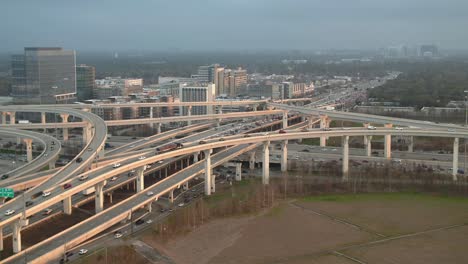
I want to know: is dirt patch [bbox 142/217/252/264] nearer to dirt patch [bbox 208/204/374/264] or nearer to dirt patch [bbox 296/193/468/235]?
dirt patch [bbox 208/204/374/264]

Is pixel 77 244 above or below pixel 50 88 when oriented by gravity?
below

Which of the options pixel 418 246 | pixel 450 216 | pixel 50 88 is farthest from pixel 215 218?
pixel 50 88

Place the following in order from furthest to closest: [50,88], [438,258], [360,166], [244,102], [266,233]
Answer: [50,88], [244,102], [360,166], [266,233], [438,258]

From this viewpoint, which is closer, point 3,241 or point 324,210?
point 3,241

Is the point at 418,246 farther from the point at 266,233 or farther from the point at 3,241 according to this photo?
the point at 3,241

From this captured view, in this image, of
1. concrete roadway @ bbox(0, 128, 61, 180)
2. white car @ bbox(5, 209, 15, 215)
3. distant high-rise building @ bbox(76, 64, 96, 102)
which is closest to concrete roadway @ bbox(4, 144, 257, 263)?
white car @ bbox(5, 209, 15, 215)

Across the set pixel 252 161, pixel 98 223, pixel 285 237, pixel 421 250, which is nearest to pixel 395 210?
pixel 421 250

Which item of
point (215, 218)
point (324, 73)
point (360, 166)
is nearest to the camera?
point (215, 218)

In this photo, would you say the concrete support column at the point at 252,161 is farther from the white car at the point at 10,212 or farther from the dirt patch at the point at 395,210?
the white car at the point at 10,212
